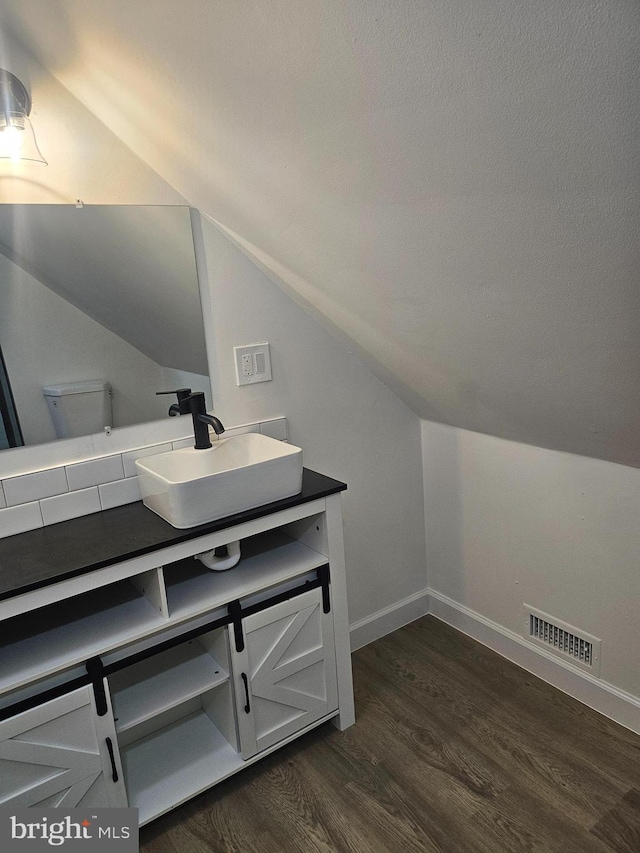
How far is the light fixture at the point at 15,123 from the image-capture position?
1642 millimetres

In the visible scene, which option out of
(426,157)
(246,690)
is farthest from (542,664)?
(426,157)

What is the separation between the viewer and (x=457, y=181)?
1100 millimetres

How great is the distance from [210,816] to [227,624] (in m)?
0.56

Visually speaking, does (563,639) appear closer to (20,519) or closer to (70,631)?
(70,631)

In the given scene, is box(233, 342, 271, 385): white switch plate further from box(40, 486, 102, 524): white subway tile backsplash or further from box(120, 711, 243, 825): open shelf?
box(120, 711, 243, 825): open shelf

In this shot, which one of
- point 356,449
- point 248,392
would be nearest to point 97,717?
point 248,392

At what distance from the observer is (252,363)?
2.12 m

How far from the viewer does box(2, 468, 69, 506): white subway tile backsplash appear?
1738mm

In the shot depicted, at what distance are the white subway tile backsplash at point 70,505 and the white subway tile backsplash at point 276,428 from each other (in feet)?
1.96

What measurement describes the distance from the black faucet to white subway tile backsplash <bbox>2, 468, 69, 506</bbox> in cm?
39

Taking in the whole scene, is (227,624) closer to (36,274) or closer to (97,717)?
(97,717)

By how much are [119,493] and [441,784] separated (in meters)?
1.29

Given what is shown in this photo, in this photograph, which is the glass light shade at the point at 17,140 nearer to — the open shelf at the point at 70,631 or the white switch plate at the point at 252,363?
the white switch plate at the point at 252,363

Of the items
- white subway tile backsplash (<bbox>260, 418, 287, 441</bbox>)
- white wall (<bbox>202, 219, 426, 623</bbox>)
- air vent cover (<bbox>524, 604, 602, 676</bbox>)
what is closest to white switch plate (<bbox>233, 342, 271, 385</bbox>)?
white wall (<bbox>202, 219, 426, 623</bbox>)
